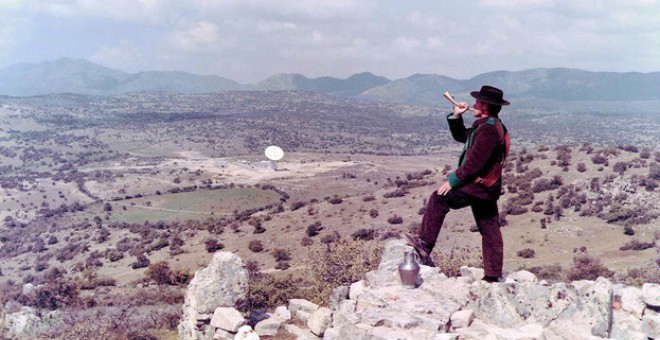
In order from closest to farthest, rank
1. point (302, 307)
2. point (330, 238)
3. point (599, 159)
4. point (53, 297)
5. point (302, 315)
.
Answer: point (302, 315) → point (302, 307) → point (53, 297) → point (330, 238) → point (599, 159)

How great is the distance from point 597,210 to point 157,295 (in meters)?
22.7

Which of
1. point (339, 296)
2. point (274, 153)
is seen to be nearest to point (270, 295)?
point (339, 296)

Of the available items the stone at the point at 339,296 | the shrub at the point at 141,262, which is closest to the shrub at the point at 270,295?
the stone at the point at 339,296

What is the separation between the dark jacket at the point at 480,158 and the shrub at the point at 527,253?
1754 cm

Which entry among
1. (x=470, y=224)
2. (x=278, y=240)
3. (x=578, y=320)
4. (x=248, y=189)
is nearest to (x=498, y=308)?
(x=578, y=320)

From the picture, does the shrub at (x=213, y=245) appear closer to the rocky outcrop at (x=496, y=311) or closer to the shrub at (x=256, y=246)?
the shrub at (x=256, y=246)

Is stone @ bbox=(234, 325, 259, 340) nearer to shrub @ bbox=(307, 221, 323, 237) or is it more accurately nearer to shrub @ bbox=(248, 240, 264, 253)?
shrub @ bbox=(248, 240, 264, 253)

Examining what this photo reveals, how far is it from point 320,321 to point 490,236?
366cm

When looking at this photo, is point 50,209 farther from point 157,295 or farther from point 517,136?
point 517,136

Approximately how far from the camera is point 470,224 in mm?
29578

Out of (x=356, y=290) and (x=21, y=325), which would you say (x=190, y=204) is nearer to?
(x=21, y=325)

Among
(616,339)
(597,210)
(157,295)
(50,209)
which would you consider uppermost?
(616,339)

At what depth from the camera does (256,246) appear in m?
32.5

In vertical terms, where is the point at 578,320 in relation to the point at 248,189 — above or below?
above
